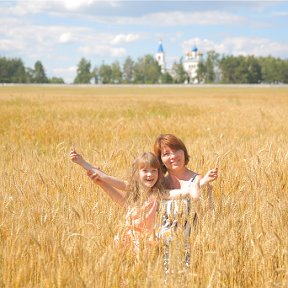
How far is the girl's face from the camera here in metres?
3.62

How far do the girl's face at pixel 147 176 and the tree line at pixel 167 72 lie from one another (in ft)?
384

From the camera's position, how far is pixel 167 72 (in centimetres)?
12731

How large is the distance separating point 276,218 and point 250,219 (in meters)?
0.32

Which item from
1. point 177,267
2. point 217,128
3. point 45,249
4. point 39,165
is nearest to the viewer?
point 177,267

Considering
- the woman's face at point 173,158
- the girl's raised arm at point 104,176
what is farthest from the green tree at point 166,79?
the girl's raised arm at point 104,176

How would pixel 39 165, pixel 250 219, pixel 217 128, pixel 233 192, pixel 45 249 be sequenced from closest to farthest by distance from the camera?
1. pixel 45 249
2. pixel 250 219
3. pixel 233 192
4. pixel 39 165
5. pixel 217 128

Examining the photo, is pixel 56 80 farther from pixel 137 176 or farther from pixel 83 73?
pixel 137 176

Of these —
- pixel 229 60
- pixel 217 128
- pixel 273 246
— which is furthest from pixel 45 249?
pixel 229 60

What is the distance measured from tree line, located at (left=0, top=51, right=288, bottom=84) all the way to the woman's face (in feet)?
383

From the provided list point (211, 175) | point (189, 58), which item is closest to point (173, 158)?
point (211, 175)

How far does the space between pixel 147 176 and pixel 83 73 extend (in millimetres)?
134447

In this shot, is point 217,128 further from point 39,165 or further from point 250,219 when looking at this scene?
point 250,219

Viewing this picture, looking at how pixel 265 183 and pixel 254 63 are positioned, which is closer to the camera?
pixel 265 183

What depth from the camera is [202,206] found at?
126 inches
